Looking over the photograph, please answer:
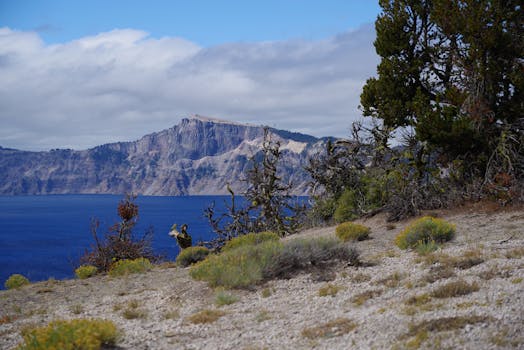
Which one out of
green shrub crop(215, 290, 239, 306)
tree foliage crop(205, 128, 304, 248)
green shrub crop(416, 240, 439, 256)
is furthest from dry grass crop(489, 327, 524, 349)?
tree foliage crop(205, 128, 304, 248)

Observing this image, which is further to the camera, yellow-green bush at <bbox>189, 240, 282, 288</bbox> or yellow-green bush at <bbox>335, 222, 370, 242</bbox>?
yellow-green bush at <bbox>335, 222, 370, 242</bbox>

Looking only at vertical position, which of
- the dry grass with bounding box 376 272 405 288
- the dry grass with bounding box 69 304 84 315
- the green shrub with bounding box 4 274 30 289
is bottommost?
the green shrub with bounding box 4 274 30 289

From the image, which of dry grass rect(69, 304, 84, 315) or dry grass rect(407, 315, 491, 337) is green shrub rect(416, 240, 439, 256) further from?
dry grass rect(69, 304, 84, 315)

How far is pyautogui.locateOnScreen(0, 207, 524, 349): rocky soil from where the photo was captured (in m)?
6.38

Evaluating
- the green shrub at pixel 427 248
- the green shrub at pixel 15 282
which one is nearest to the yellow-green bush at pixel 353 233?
the green shrub at pixel 427 248

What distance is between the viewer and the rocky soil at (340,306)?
20.9 feet

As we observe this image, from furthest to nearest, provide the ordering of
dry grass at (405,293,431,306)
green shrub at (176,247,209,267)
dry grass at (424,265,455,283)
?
green shrub at (176,247,209,267) < dry grass at (424,265,455,283) < dry grass at (405,293,431,306)

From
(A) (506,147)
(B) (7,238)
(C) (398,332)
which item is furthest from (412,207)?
(B) (7,238)

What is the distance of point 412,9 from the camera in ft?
69.3

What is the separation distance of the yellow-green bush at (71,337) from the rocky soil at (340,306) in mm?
507

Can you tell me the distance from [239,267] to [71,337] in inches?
199

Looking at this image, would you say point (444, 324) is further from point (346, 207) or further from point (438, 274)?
point (346, 207)

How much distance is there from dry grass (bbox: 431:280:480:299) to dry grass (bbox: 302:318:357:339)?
1766mm

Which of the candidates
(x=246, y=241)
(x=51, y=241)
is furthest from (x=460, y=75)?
(x=51, y=241)
